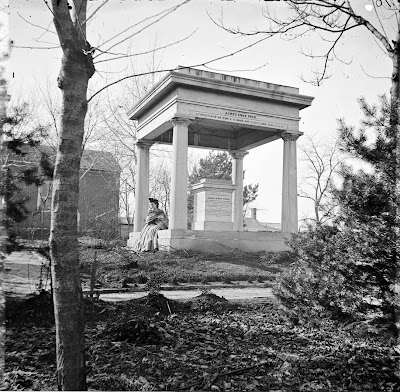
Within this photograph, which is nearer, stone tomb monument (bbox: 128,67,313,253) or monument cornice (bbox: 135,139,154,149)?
stone tomb monument (bbox: 128,67,313,253)

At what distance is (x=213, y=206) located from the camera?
18859 mm

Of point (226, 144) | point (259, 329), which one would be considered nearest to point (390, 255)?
point (259, 329)

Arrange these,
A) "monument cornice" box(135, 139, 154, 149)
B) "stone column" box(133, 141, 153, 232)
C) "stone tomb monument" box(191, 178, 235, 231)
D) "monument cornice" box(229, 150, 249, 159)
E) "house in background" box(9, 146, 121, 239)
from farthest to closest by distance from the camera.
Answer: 1. "house in background" box(9, 146, 121, 239)
2. "monument cornice" box(229, 150, 249, 159)
3. "monument cornice" box(135, 139, 154, 149)
4. "stone column" box(133, 141, 153, 232)
5. "stone tomb monument" box(191, 178, 235, 231)

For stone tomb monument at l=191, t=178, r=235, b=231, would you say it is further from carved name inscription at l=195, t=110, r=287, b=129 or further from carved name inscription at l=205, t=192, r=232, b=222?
carved name inscription at l=195, t=110, r=287, b=129

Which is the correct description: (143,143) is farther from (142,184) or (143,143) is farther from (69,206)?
(69,206)

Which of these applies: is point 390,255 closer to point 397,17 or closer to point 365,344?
point 365,344

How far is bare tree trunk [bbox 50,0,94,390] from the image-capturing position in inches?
101

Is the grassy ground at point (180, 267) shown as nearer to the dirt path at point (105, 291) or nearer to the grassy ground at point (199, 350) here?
the dirt path at point (105, 291)

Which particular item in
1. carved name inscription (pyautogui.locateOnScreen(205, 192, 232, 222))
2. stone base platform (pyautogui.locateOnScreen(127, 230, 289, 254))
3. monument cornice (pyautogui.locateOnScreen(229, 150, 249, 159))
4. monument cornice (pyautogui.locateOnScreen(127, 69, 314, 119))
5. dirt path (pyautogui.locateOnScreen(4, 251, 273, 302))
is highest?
monument cornice (pyautogui.locateOnScreen(127, 69, 314, 119))

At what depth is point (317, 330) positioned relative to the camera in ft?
14.8

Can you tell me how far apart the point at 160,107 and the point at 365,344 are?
15315 millimetres

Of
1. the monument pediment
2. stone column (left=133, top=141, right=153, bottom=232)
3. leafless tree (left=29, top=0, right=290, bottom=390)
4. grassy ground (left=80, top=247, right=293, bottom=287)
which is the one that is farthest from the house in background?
leafless tree (left=29, top=0, right=290, bottom=390)

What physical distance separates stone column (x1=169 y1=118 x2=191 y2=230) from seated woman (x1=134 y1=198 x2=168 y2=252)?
69 centimetres

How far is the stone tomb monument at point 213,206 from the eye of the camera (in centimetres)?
1864
